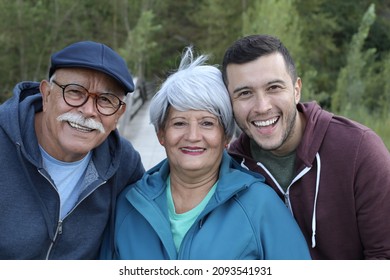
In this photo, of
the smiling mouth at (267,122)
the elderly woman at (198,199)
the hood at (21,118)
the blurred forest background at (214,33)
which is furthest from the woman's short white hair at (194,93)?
the blurred forest background at (214,33)

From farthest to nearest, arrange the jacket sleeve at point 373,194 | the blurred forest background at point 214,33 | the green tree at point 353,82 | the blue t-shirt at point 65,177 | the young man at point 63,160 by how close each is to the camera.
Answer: the blurred forest background at point 214,33 → the green tree at point 353,82 → the blue t-shirt at point 65,177 → the young man at point 63,160 → the jacket sleeve at point 373,194

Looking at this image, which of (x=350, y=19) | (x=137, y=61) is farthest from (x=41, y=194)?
(x=350, y=19)

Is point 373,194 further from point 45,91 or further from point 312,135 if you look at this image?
point 45,91

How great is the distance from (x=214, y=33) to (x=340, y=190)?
867 inches

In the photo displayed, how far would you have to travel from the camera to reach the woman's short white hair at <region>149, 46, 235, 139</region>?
237 centimetres

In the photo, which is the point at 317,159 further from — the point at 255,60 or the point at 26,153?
the point at 26,153

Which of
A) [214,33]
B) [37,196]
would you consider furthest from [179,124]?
[214,33]

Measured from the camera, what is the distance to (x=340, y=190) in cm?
233

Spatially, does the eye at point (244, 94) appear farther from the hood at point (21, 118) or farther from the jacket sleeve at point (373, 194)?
the hood at point (21, 118)

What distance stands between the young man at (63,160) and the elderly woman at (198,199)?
6.5 inches

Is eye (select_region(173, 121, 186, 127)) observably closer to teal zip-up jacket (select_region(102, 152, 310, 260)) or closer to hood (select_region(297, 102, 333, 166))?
teal zip-up jacket (select_region(102, 152, 310, 260))

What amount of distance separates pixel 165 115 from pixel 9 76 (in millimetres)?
17452

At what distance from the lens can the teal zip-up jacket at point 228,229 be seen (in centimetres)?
226

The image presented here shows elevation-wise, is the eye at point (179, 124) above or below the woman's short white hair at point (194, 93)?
below
